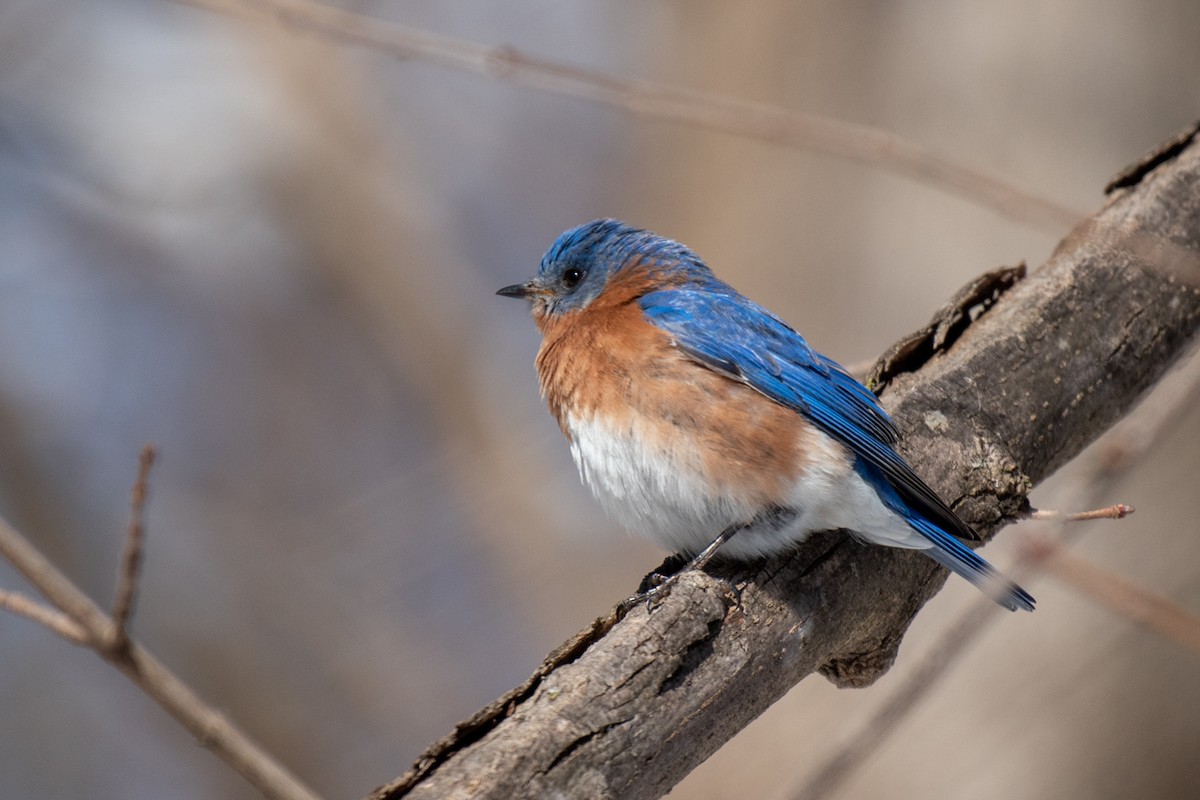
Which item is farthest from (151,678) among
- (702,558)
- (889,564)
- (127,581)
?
(889,564)

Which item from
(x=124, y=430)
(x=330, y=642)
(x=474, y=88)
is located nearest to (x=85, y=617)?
(x=330, y=642)

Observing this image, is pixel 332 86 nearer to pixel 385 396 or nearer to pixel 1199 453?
pixel 385 396

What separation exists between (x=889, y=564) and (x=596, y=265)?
4.60 ft

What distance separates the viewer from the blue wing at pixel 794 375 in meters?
2.65

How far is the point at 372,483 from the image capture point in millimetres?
7352

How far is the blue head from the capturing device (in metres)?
3.48

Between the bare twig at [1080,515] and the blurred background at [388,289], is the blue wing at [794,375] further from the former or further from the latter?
the blurred background at [388,289]

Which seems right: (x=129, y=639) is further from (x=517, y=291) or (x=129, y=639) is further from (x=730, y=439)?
(x=517, y=291)

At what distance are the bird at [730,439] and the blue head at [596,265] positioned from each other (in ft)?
0.68

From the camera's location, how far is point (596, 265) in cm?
355

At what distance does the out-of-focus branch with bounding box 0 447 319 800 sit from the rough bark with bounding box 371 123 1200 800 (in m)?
0.36

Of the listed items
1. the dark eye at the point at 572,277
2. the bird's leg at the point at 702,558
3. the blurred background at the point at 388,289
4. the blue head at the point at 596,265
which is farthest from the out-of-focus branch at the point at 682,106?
the blurred background at the point at 388,289

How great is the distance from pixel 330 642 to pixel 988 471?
15.1 ft

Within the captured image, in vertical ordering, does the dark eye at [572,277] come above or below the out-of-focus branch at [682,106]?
below
